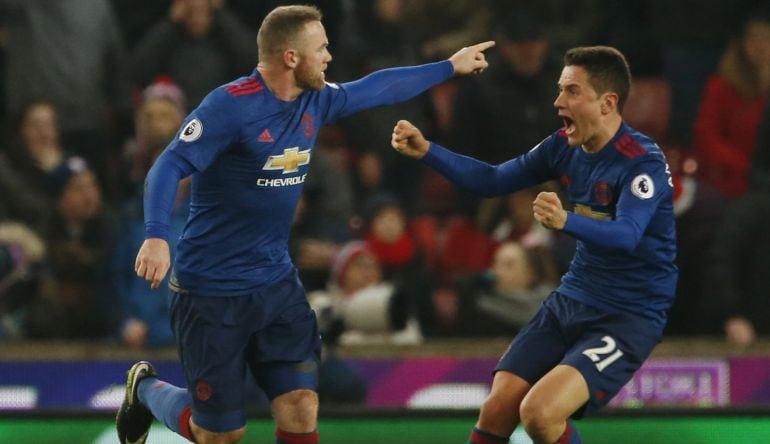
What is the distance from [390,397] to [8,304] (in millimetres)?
1992

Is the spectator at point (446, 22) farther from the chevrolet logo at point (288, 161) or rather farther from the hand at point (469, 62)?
the chevrolet logo at point (288, 161)

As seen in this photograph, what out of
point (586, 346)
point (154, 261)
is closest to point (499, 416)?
point (586, 346)

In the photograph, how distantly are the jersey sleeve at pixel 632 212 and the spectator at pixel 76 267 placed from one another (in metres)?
3.40

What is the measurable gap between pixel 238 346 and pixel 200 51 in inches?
123

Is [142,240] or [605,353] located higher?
[142,240]

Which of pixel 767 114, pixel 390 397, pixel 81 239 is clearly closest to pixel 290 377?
pixel 390 397

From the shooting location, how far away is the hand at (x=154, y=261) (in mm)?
4930

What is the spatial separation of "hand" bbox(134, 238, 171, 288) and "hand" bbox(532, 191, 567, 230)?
3.88ft

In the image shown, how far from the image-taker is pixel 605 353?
17.6ft

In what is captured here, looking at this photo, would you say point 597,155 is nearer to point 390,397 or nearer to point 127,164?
point 390,397

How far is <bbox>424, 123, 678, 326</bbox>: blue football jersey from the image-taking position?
5.30m

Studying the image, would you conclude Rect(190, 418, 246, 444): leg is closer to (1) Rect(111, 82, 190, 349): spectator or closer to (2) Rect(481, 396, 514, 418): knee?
(2) Rect(481, 396, 514, 418): knee

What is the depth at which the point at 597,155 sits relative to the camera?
5449 millimetres

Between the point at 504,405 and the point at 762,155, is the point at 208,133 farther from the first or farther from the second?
the point at 762,155
